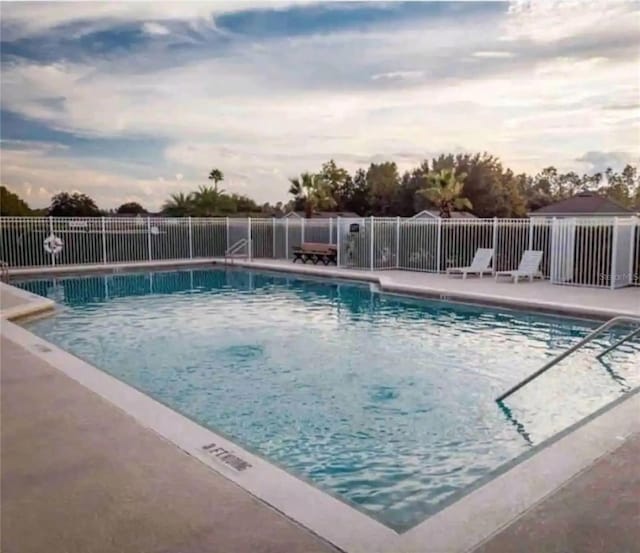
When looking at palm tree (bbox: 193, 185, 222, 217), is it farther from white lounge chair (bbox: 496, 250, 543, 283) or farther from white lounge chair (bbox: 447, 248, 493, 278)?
white lounge chair (bbox: 496, 250, 543, 283)

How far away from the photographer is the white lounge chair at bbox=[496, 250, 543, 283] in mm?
13898

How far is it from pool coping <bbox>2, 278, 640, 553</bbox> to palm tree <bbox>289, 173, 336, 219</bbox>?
25.0m

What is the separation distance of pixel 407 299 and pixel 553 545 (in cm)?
1016

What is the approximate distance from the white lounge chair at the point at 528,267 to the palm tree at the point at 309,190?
53.9 ft

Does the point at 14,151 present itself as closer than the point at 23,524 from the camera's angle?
No

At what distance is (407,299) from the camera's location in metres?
12.6

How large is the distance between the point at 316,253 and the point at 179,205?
1415 centimetres

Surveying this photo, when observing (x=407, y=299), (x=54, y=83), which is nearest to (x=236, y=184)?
(x=54, y=83)

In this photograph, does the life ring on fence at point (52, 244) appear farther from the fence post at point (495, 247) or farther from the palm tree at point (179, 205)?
the fence post at point (495, 247)

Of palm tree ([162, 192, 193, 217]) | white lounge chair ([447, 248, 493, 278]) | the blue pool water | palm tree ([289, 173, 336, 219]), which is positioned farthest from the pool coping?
palm tree ([162, 192, 193, 217])

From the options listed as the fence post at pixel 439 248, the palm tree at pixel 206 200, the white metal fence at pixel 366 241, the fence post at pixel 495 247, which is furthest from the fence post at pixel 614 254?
the palm tree at pixel 206 200

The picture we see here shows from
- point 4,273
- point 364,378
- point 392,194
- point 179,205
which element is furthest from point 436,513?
point 392,194

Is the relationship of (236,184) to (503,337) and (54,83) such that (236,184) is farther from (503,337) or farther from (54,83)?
(503,337)

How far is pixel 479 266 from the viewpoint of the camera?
15.0 meters
